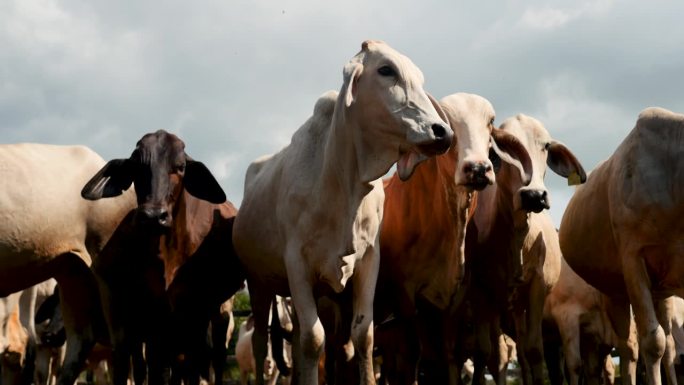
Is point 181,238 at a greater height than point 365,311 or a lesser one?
greater

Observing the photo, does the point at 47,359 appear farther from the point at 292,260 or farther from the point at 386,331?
the point at 292,260

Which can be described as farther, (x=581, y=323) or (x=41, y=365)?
(x=41, y=365)

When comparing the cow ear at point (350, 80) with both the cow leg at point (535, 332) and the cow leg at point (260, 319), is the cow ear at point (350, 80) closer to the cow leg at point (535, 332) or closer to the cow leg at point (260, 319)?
the cow leg at point (260, 319)

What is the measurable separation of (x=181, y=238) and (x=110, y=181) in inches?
31.8

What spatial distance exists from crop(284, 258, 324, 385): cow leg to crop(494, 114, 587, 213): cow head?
229cm

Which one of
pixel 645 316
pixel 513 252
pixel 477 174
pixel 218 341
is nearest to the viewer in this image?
pixel 477 174

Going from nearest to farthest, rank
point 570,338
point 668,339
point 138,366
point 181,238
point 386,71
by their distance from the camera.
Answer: point 386,71
point 181,238
point 138,366
point 668,339
point 570,338

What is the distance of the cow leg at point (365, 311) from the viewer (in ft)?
24.3

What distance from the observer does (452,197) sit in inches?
332

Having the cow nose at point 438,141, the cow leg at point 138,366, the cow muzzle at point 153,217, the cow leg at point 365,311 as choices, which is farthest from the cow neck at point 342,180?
the cow leg at point 138,366

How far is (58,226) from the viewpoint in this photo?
915cm

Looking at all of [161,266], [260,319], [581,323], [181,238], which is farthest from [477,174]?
[581,323]

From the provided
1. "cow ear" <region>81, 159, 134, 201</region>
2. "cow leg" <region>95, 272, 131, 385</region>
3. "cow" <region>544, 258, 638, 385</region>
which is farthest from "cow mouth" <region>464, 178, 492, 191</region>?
"cow" <region>544, 258, 638, 385</region>

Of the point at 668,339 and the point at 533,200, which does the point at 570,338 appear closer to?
the point at 668,339
